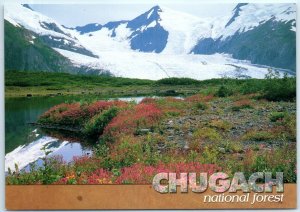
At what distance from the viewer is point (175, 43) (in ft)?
42.1

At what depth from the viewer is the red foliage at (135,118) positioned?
12.4m

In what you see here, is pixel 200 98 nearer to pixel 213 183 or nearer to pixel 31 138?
pixel 213 183

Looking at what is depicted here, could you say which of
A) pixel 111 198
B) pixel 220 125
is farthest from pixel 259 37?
pixel 111 198

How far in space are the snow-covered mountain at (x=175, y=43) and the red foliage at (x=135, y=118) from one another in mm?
613

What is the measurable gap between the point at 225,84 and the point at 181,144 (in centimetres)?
152

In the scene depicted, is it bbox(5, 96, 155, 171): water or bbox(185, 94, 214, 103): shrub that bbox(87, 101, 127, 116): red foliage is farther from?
bbox(185, 94, 214, 103): shrub

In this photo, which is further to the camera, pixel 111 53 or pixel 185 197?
pixel 111 53

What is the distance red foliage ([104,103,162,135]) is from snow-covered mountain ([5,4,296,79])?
24.1 inches

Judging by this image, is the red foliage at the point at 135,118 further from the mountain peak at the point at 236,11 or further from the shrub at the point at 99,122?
the mountain peak at the point at 236,11

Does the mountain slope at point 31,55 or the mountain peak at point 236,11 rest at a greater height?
the mountain peak at point 236,11

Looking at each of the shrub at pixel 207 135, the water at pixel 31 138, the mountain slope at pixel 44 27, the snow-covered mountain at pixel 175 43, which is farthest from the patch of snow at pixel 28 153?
the shrub at pixel 207 135

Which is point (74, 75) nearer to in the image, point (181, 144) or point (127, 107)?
point (127, 107)

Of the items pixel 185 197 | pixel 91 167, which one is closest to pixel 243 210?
pixel 185 197

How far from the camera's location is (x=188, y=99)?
12453 mm
